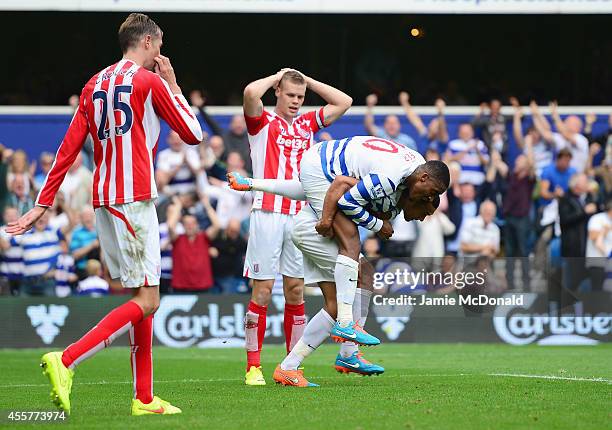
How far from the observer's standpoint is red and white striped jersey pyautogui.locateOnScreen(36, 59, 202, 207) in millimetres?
8336

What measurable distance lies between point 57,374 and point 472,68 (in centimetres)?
1614

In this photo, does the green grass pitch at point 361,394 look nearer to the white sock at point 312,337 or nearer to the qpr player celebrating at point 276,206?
the white sock at point 312,337

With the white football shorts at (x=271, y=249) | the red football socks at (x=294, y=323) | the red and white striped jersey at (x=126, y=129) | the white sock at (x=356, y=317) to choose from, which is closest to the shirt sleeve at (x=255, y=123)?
the white football shorts at (x=271, y=249)

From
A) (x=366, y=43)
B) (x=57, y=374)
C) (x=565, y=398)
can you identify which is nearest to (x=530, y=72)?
(x=366, y=43)

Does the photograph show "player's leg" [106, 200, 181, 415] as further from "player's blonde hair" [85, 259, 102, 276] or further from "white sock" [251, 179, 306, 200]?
"player's blonde hair" [85, 259, 102, 276]

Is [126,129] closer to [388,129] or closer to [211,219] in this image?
[211,219]

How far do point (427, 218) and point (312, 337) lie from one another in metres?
9.12

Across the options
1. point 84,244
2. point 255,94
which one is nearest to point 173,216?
point 84,244

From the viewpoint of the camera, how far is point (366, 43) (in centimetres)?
2241

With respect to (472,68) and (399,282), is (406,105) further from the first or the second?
(399,282)

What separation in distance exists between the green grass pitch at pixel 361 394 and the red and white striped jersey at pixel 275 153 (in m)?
1.66

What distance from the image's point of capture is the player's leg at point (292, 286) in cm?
1156

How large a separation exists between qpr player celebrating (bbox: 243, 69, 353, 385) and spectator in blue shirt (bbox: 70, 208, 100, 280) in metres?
7.53

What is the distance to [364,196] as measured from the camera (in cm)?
984
